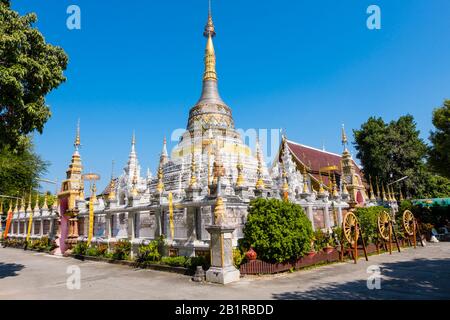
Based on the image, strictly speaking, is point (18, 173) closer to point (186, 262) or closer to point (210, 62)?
point (210, 62)

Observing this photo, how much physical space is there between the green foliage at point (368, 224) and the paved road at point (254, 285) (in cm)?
345

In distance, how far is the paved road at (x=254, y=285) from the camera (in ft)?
25.6

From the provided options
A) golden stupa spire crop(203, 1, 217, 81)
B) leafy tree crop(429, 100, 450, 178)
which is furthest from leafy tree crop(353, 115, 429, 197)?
golden stupa spire crop(203, 1, 217, 81)

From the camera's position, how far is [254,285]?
8961mm

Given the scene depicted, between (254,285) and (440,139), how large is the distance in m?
17.7

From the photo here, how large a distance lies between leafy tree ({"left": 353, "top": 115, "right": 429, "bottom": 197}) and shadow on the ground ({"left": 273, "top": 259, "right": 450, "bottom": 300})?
19.8 meters

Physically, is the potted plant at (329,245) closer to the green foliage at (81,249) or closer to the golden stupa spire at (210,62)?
the green foliage at (81,249)

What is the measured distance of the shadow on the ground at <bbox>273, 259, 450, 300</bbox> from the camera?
24.4ft

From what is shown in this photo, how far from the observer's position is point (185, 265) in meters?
11.0

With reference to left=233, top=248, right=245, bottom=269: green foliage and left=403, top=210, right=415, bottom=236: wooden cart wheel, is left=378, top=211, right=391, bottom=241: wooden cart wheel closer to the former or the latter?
left=403, top=210, right=415, bottom=236: wooden cart wheel
